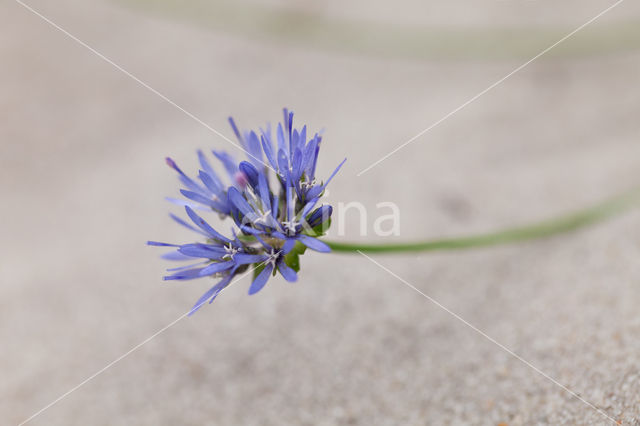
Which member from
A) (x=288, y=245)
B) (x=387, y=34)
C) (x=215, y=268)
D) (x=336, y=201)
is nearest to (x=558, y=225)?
(x=336, y=201)

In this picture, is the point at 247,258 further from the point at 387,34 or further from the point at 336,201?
the point at 387,34

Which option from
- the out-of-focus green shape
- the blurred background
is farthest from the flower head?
the out-of-focus green shape

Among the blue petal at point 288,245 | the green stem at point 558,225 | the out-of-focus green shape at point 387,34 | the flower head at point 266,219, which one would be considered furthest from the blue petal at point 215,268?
the out-of-focus green shape at point 387,34

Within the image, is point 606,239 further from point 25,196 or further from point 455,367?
point 25,196

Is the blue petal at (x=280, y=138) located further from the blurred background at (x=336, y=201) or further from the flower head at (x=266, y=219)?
the blurred background at (x=336, y=201)

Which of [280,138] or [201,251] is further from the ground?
[280,138]
